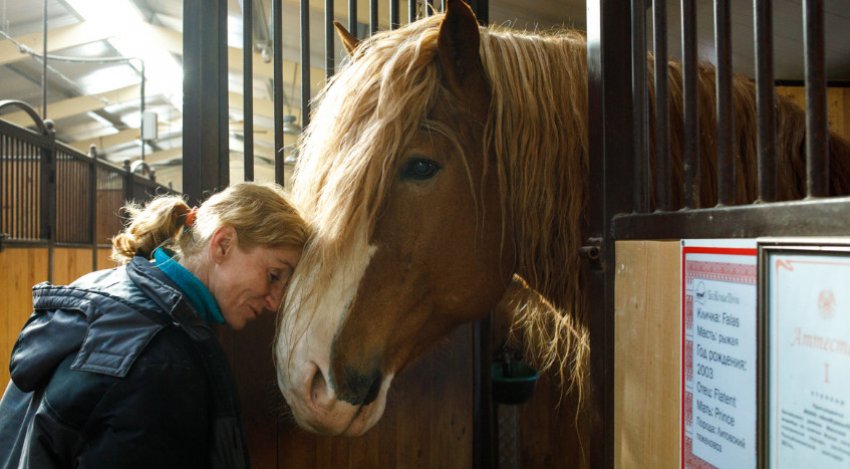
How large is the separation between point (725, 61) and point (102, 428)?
105cm

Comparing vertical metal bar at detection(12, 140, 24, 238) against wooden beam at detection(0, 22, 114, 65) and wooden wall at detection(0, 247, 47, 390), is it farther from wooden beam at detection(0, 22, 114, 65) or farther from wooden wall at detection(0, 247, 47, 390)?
wooden beam at detection(0, 22, 114, 65)

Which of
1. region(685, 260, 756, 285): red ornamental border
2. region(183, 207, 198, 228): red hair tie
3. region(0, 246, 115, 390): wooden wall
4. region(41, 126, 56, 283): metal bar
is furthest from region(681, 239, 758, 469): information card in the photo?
region(41, 126, 56, 283): metal bar

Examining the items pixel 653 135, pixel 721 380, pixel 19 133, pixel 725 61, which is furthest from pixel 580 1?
pixel 19 133

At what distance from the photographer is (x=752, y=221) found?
581 mm

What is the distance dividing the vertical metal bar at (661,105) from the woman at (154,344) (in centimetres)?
70

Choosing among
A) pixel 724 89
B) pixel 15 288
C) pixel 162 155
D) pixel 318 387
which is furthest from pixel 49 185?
pixel 162 155

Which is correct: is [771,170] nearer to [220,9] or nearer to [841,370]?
[841,370]

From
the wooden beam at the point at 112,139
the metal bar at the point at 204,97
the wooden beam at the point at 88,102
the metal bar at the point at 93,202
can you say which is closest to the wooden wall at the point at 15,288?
the metal bar at the point at 93,202

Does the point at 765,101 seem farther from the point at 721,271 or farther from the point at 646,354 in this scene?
the point at 646,354

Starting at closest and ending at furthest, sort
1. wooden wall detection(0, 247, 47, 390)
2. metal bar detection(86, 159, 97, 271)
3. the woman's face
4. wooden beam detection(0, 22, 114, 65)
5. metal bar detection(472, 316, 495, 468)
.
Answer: the woman's face < metal bar detection(472, 316, 495, 468) < wooden wall detection(0, 247, 47, 390) < metal bar detection(86, 159, 97, 271) < wooden beam detection(0, 22, 114, 65)

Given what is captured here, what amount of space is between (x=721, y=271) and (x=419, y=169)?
65cm

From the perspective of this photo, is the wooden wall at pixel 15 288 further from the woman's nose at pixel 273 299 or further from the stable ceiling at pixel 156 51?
the woman's nose at pixel 273 299

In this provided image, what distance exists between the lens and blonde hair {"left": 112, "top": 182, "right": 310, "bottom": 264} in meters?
1.17

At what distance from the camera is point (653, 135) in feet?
3.82
